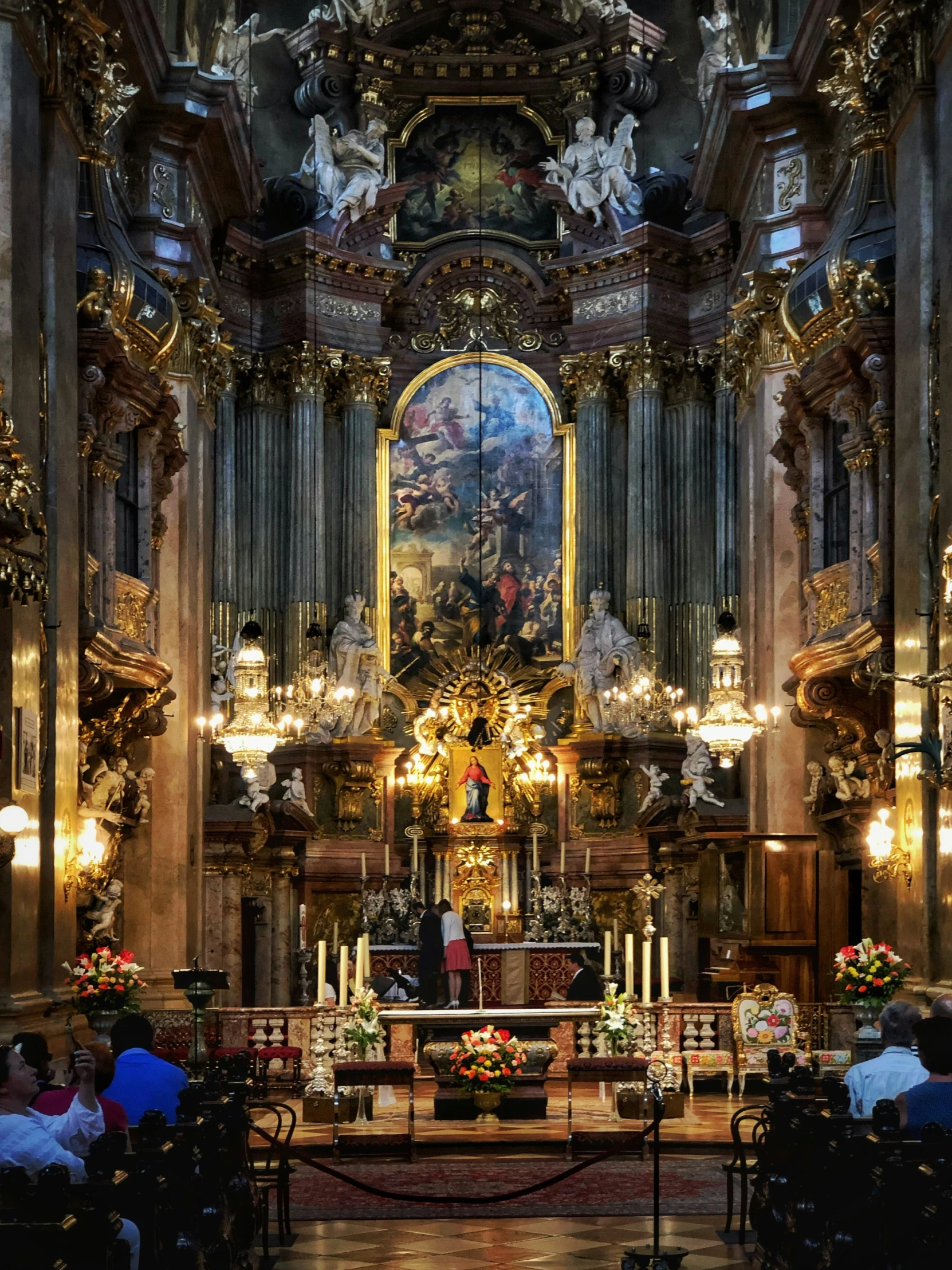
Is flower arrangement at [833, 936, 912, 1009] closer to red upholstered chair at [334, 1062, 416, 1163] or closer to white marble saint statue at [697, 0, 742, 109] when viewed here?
red upholstered chair at [334, 1062, 416, 1163]

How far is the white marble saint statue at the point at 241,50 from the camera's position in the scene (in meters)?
25.5

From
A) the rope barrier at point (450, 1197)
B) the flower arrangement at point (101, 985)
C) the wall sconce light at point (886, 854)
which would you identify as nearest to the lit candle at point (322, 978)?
the flower arrangement at point (101, 985)

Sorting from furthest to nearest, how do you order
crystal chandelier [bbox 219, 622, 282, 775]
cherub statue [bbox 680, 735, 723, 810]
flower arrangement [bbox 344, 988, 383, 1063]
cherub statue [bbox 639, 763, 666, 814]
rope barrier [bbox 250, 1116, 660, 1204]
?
cherub statue [bbox 639, 763, 666, 814], cherub statue [bbox 680, 735, 723, 810], crystal chandelier [bbox 219, 622, 282, 775], flower arrangement [bbox 344, 988, 383, 1063], rope barrier [bbox 250, 1116, 660, 1204]

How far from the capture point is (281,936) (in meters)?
26.7

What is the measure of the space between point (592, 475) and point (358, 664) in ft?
15.1

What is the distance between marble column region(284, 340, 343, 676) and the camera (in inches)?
1128

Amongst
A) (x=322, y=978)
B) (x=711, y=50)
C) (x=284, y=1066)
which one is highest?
(x=711, y=50)

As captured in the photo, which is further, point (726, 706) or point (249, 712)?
point (249, 712)

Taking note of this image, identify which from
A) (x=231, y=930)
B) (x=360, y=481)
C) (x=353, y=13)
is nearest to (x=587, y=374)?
(x=360, y=481)

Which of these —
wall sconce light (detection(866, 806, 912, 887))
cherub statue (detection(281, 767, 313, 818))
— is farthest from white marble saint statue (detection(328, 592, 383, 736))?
wall sconce light (detection(866, 806, 912, 887))

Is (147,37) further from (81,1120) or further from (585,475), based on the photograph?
(81,1120)

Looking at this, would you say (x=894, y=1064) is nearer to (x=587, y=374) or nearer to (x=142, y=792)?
(x=142, y=792)

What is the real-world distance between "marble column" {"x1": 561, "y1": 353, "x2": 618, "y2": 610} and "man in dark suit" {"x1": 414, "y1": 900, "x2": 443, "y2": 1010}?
345 inches

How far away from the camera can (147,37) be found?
22.7m
